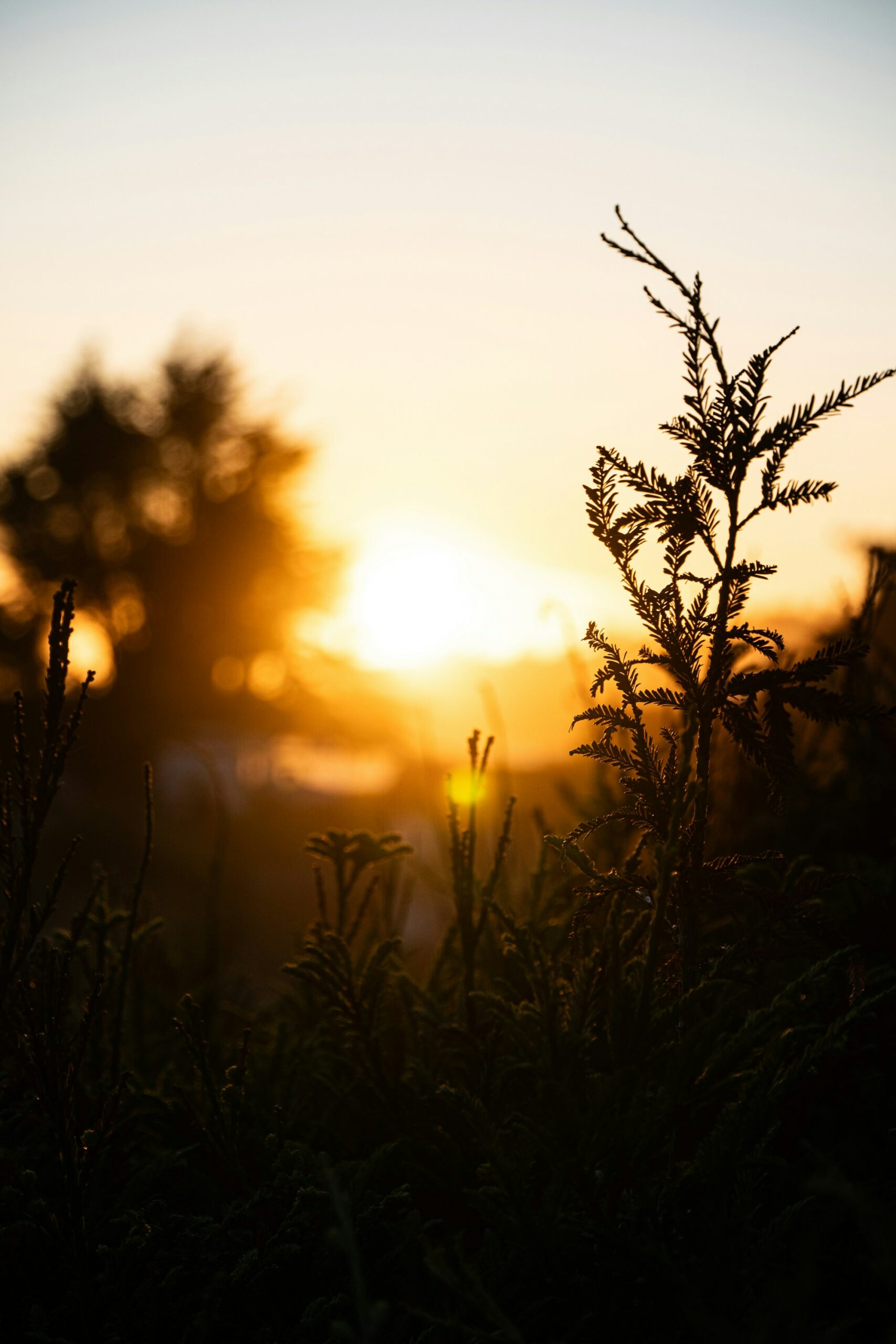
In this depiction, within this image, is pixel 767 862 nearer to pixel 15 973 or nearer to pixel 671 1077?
pixel 671 1077

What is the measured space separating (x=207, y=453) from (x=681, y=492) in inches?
1192

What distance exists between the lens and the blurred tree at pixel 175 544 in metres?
28.6

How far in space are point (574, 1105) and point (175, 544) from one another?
97.6 ft

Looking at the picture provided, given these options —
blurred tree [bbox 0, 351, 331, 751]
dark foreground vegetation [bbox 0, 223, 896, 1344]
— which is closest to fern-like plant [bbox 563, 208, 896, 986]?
dark foreground vegetation [bbox 0, 223, 896, 1344]

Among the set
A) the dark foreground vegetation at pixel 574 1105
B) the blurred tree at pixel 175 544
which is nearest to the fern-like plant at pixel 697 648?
the dark foreground vegetation at pixel 574 1105

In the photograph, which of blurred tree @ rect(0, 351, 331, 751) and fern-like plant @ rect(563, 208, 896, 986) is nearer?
fern-like plant @ rect(563, 208, 896, 986)

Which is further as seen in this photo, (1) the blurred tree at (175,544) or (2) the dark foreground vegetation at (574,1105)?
(1) the blurred tree at (175,544)

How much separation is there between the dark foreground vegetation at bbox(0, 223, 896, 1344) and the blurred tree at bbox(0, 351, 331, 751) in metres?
27.4

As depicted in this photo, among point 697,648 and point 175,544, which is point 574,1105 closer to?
point 697,648

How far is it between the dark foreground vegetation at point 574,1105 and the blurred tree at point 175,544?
89.8ft

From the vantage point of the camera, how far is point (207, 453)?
2986cm

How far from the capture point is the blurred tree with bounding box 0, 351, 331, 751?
93.9ft

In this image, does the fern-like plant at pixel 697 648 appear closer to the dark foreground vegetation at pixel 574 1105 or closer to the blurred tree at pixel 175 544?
the dark foreground vegetation at pixel 574 1105

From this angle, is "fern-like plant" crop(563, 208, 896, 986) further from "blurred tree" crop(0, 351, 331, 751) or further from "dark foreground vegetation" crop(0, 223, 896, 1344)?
"blurred tree" crop(0, 351, 331, 751)
